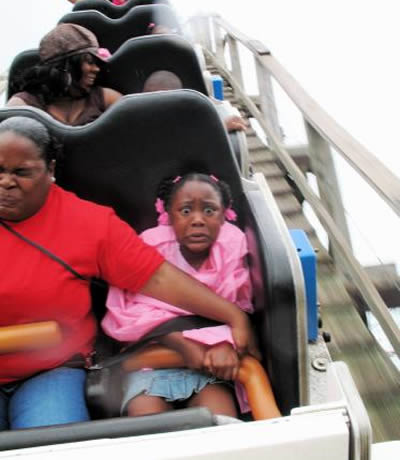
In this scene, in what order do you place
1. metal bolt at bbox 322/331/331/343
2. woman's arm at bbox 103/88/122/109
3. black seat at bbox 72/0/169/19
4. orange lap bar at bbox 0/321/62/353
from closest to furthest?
orange lap bar at bbox 0/321/62/353 → metal bolt at bbox 322/331/331/343 → woman's arm at bbox 103/88/122/109 → black seat at bbox 72/0/169/19

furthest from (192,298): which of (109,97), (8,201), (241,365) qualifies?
(109,97)

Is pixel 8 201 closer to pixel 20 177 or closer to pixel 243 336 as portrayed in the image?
pixel 20 177

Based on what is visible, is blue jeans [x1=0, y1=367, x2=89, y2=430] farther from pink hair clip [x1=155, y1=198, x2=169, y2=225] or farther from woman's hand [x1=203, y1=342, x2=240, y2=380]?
pink hair clip [x1=155, y1=198, x2=169, y2=225]

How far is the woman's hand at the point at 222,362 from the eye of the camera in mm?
1024

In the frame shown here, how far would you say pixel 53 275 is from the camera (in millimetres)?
1037

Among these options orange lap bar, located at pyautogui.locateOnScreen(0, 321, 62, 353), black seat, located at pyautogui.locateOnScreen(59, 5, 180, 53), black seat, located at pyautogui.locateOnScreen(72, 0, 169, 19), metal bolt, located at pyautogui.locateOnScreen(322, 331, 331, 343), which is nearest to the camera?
orange lap bar, located at pyautogui.locateOnScreen(0, 321, 62, 353)

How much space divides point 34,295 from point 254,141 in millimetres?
2178

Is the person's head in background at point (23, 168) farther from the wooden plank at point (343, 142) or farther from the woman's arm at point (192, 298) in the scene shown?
the wooden plank at point (343, 142)

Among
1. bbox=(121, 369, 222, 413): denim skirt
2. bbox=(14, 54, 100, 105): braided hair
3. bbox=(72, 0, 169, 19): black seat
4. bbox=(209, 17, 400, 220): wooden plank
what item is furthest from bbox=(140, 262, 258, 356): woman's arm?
bbox=(72, 0, 169, 19): black seat

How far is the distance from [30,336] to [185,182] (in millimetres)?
527

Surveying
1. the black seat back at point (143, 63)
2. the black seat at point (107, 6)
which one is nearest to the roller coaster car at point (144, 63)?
the black seat back at point (143, 63)

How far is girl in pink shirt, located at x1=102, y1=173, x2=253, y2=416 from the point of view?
40.5 inches

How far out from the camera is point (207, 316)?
108cm

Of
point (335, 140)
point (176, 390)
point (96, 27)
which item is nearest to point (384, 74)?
point (96, 27)
